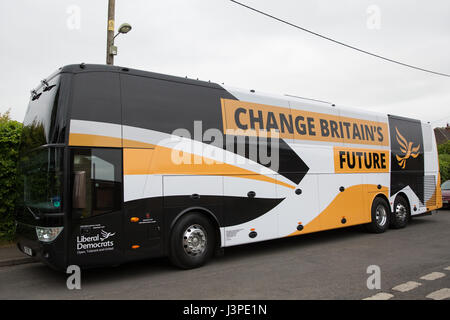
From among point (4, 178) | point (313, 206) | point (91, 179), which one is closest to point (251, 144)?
point (313, 206)

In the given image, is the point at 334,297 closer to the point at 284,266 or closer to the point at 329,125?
the point at 284,266

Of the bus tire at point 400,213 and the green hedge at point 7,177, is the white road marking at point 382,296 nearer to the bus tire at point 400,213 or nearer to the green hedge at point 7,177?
the bus tire at point 400,213

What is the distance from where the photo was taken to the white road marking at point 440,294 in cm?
505

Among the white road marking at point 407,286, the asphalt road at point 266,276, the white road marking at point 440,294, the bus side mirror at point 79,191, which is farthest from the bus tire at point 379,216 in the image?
the bus side mirror at point 79,191

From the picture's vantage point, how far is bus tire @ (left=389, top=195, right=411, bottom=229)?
38.4 feet

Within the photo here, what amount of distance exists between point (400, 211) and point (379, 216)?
1234 mm

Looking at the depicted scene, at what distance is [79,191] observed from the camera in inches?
225

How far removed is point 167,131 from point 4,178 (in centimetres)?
473

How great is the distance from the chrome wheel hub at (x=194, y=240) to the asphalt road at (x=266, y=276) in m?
0.36

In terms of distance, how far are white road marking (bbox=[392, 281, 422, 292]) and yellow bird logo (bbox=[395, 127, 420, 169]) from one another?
700 cm

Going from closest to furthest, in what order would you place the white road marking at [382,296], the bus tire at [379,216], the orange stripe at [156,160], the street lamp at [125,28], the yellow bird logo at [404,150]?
the white road marking at [382,296] < the orange stripe at [156,160] < the street lamp at [125,28] < the bus tire at [379,216] < the yellow bird logo at [404,150]

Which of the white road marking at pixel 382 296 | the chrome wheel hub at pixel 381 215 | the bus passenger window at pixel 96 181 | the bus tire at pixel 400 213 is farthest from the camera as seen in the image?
the bus tire at pixel 400 213

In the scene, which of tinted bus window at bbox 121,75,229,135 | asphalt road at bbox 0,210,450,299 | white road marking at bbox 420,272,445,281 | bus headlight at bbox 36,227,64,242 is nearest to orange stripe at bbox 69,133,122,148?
tinted bus window at bbox 121,75,229,135

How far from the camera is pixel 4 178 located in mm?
8773
